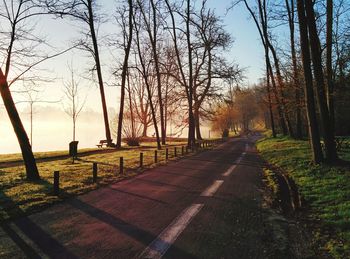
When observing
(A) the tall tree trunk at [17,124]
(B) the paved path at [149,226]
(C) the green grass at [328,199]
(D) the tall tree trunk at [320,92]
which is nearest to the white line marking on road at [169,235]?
(B) the paved path at [149,226]

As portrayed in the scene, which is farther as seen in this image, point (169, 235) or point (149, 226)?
point (149, 226)

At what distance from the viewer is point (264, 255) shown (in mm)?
5664

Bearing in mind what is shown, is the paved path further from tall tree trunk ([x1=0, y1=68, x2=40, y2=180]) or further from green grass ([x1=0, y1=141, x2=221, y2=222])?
tall tree trunk ([x1=0, y1=68, x2=40, y2=180])

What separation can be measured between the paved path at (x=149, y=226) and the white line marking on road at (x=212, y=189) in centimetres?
3

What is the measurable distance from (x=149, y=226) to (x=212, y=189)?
459 centimetres

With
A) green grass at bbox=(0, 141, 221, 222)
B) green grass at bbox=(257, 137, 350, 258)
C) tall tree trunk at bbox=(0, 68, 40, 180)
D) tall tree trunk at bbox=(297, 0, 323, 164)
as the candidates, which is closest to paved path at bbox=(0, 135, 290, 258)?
green grass at bbox=(0, 141, 221, 222)

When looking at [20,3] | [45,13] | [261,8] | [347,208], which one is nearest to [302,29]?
[347,208]

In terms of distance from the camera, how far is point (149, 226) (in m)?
7.19

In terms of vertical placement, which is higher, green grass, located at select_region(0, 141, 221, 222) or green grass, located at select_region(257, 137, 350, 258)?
green grass, located at select_region(0, 141, 221, 222)

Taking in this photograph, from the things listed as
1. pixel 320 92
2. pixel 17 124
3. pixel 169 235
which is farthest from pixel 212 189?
pixel 17 124

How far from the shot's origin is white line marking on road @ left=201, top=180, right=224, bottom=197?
1059 cm

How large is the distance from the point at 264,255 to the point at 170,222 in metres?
2.37

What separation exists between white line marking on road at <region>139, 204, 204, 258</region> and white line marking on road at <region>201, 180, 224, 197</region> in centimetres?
176

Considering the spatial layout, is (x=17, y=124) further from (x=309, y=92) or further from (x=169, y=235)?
(x=309, y=92)
